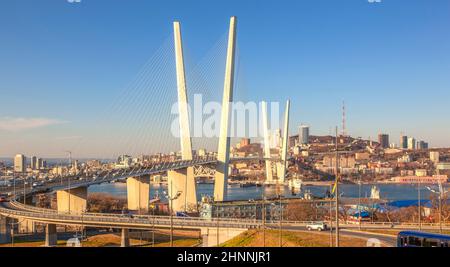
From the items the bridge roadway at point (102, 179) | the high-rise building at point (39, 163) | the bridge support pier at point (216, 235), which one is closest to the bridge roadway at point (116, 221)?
the bridge support pier at point (216, 235)

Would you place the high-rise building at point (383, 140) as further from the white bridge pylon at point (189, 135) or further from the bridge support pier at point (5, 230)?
the bridge support pier at point (5, 230)

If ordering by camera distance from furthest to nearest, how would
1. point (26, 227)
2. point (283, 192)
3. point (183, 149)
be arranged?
point (283, 192), point (183, 149), point (26, 227)

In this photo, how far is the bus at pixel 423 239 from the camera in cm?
393

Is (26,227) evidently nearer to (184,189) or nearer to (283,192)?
(184,189)

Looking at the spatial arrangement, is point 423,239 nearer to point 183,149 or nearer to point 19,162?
point 183,149

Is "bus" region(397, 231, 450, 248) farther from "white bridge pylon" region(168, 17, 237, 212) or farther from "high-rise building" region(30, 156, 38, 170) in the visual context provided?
"high-rise building" region(30, 156, 38, 170)

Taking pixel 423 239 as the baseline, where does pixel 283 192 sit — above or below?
below

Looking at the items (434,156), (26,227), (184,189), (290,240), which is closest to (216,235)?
(290,240)

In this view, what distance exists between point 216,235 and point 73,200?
4.69 metres

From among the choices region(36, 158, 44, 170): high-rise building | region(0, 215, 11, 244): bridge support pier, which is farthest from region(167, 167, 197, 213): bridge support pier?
region(36, 158, 44, 170): high-rise building

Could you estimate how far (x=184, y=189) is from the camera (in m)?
14.6

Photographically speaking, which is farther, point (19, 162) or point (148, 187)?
point (19, 162)

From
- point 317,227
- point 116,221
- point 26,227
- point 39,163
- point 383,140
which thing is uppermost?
point 383,140

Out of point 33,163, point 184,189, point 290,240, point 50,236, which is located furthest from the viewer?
point 33,163
